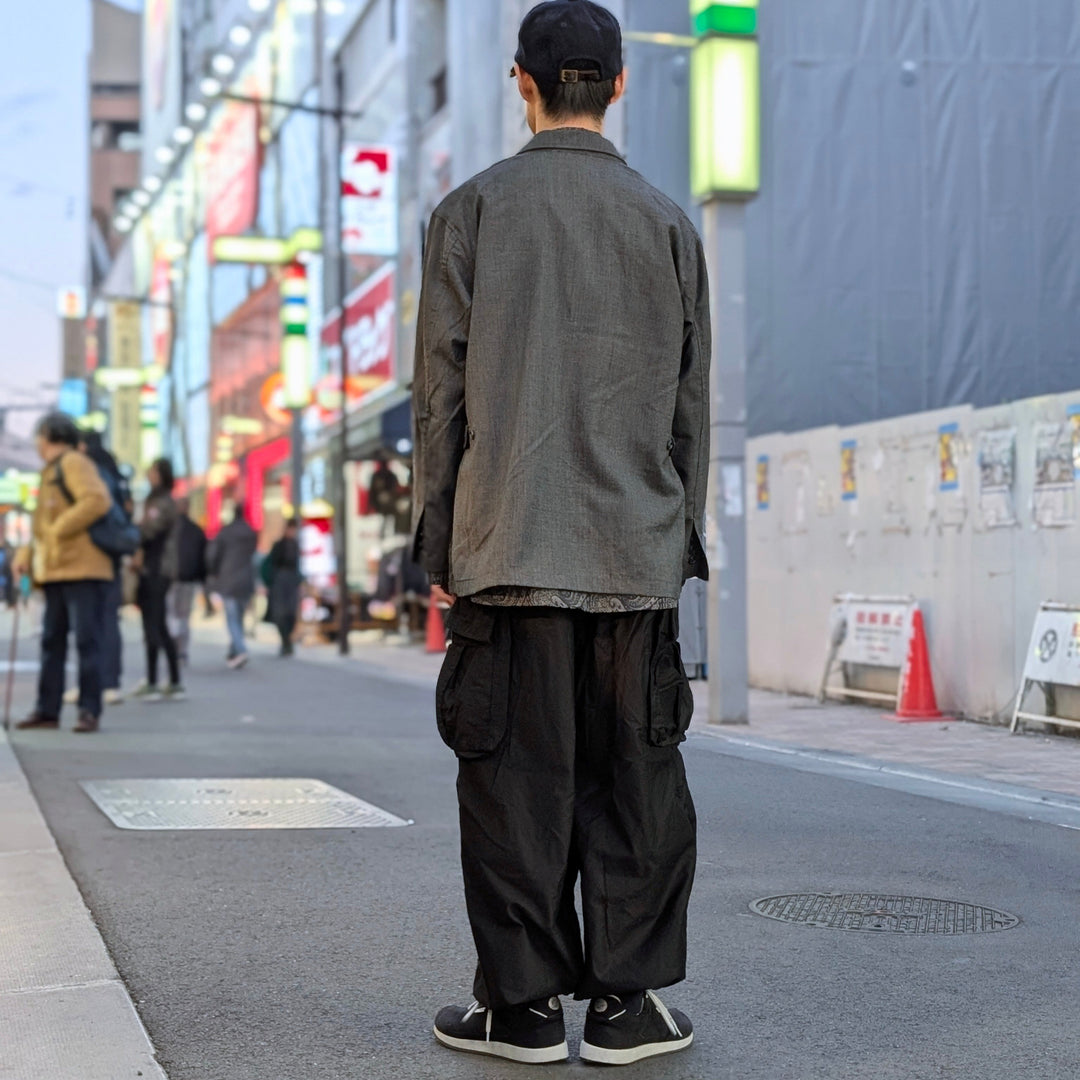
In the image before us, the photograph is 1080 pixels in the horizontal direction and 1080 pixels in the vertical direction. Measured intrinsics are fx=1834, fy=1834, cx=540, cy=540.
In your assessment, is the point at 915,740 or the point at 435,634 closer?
A: the point at 915,740

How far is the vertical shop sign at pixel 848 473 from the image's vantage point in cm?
1255

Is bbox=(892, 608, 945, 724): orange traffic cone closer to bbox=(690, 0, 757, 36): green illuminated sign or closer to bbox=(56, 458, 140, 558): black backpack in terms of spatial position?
bbox=(690, 0, 757, 36): green illuminated sign

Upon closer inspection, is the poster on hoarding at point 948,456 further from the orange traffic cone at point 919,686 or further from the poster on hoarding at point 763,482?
the poster on hoarding at point 763,482

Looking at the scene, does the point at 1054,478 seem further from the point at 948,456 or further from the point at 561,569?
the point at 561,569

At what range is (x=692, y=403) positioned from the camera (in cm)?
358

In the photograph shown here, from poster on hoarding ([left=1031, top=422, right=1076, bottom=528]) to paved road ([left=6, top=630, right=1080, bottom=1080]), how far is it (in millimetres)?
2785

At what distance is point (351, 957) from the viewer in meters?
4.39

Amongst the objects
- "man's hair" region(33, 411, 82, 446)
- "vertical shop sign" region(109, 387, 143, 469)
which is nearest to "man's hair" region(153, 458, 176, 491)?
"man's hair" region(33, 411, 82, 446)

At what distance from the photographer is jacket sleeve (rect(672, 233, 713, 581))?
141 inches

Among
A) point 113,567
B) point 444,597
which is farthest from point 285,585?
point 444,597

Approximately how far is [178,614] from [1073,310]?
33.1ft

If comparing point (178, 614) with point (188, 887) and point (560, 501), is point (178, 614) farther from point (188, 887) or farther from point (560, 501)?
point (560, 501)

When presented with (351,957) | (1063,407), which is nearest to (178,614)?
(1063,407)

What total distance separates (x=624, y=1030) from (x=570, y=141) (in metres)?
1.69
